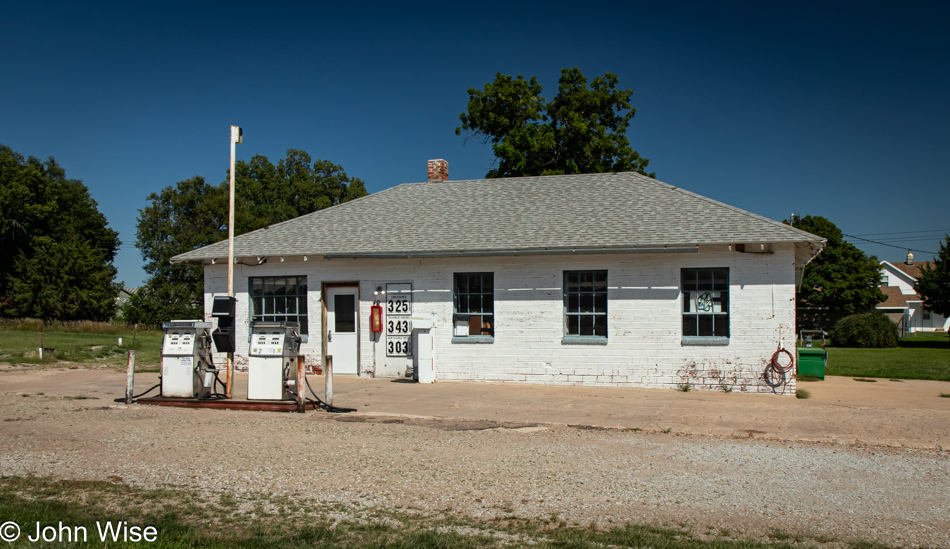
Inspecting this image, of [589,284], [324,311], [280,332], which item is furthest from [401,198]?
[280,332]

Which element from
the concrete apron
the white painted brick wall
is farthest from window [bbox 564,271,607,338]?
the concrete apron

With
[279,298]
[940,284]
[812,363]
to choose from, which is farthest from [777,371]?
[940,284]

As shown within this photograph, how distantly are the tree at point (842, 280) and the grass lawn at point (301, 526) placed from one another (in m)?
41.2

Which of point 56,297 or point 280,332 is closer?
point 280,332

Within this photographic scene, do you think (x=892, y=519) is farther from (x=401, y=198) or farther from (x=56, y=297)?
(x=56, y=297)

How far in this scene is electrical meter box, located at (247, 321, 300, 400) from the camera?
10969 millimetres

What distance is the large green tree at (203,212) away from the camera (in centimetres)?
5097

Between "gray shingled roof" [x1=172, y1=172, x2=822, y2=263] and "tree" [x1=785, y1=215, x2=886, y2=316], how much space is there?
2972 centimetres

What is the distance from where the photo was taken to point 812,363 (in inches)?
590

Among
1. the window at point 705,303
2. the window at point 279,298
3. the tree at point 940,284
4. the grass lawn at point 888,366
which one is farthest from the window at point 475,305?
the tree at point 940,284

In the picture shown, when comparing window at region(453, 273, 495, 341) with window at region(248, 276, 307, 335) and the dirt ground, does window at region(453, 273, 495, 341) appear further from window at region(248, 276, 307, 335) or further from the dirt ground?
window at region(248, 276, 307, 335)

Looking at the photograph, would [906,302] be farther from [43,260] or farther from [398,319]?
[43,260]

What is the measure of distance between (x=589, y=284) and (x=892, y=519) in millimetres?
9428

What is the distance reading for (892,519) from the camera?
5344 mm
